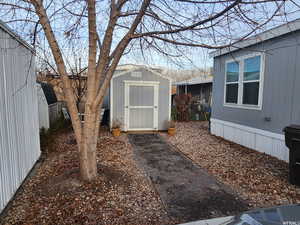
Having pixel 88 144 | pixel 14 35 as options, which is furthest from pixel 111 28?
pixel 88 144

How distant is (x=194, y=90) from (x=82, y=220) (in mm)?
14116

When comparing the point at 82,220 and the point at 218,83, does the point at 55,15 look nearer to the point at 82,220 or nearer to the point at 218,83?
the point at 82,220

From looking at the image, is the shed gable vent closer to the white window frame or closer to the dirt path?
the white window frame

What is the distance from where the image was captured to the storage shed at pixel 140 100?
286 inches

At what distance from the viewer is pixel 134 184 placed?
3.10 m

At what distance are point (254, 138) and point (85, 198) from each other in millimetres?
4726

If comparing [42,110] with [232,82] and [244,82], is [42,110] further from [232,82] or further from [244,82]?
[244,82]

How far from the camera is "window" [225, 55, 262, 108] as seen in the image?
5.06 m

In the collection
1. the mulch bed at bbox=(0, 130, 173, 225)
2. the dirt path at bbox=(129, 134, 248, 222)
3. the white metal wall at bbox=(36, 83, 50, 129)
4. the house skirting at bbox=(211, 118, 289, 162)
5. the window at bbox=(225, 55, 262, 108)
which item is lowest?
the dirt path at bbox=(129, 134, 248, 222)

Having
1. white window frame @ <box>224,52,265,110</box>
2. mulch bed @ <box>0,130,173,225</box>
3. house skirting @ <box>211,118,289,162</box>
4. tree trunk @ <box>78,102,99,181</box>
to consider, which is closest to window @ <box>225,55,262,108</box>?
white window frame @ <box>224,52,265,110</box>

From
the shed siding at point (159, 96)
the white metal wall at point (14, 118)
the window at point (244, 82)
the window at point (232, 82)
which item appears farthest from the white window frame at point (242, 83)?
the white metal wall at point (14, 118)

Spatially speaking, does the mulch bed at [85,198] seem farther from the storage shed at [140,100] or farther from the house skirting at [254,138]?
the storage shed at [140,100]

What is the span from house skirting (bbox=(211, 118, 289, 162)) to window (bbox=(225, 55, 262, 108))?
76 cm

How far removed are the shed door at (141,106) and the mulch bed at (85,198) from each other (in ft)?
11.8
